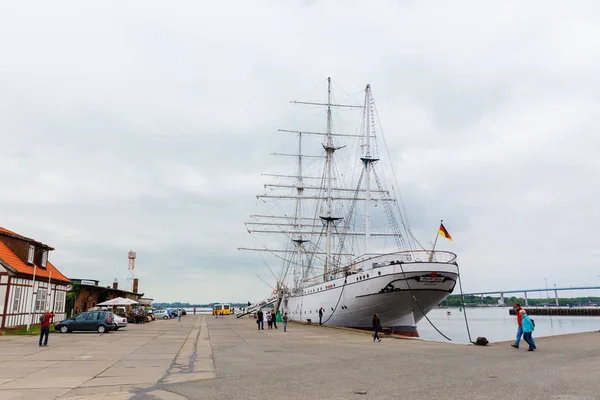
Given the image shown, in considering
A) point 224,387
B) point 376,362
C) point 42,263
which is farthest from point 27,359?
point 42,263

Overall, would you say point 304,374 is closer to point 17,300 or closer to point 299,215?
point 17,300

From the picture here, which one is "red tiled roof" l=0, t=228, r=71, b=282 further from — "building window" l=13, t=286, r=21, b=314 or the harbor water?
the harbor water

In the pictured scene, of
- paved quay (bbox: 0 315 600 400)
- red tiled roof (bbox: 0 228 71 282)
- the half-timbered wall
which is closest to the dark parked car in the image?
the half-timbered wall

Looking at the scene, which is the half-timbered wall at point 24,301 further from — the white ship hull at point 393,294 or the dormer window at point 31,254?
the white ship hull at point 393,294

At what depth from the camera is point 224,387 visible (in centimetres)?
972

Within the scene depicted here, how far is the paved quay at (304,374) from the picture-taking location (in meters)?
8.90

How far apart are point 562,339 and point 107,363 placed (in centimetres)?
1976

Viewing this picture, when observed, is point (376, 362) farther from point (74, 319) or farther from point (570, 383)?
point (74, 319)

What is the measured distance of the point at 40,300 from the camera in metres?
31.3

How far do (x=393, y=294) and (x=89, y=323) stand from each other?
2041 cm

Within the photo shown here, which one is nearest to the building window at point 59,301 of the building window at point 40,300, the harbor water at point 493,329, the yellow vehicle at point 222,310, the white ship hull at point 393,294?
the building window at point 40,300

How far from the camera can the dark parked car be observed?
93.2 feet

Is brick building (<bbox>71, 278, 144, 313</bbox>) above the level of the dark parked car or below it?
above

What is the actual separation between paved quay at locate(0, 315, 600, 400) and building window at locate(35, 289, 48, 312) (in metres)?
14.1
